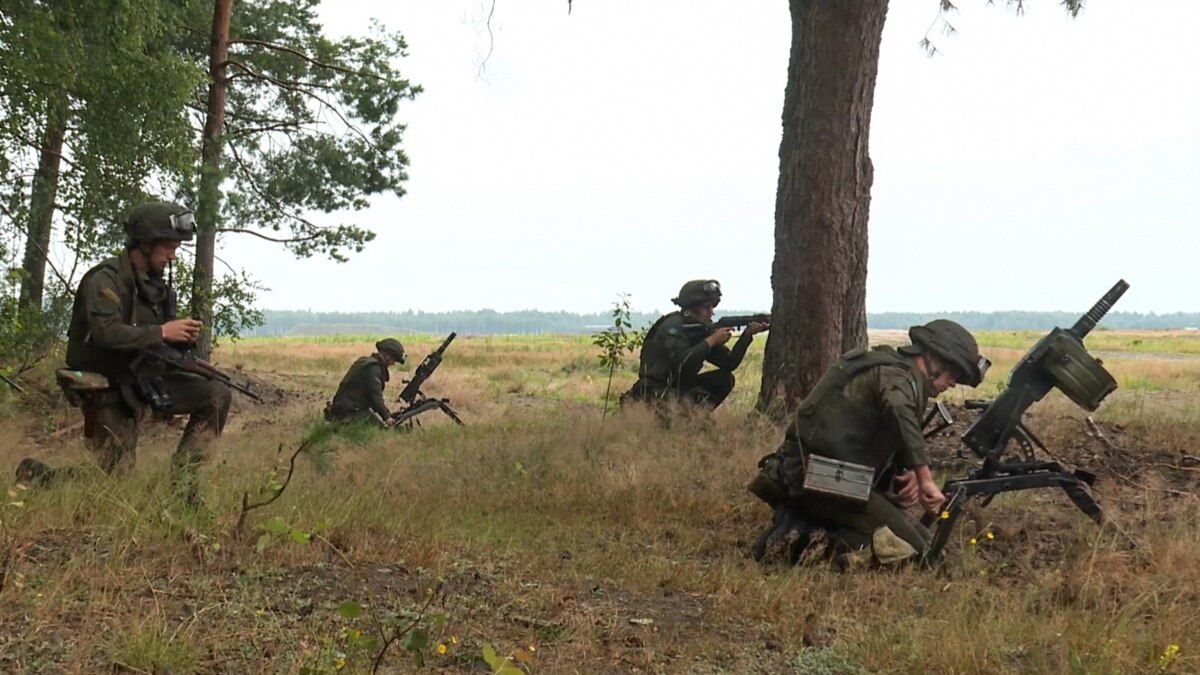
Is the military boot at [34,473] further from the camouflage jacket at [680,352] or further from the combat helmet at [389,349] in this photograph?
the combat helmet at [389,349]

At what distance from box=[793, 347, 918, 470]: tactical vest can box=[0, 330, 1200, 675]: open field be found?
1.99ft

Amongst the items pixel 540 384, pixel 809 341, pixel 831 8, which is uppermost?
pixel 831 8

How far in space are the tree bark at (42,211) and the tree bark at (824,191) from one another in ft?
25.4

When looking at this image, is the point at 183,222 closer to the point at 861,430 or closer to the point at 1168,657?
the point at 861,430

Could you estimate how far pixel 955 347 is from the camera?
5.25 m

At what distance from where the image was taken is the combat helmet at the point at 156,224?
216 inches

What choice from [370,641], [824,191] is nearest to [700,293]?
[824,191]

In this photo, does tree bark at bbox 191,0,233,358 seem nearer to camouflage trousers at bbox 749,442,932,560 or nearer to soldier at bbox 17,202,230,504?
soldier at bbox 17,202,230,504

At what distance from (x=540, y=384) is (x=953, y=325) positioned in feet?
64.3

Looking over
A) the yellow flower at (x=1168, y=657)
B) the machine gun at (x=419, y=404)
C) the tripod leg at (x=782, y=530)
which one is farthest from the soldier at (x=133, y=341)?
the machine gun at (x=419, y=404)

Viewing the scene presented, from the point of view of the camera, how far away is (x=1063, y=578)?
441 cm

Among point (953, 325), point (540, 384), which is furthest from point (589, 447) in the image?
point (540, 384)

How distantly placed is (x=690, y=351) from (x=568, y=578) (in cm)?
524

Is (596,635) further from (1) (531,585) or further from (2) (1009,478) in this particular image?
(2) (1009,478)
